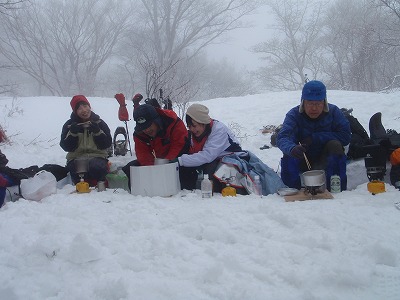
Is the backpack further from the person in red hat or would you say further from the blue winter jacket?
the person in red hat

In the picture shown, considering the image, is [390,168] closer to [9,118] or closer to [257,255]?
[257,255]

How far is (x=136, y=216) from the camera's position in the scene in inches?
98.8

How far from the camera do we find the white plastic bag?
319 cm

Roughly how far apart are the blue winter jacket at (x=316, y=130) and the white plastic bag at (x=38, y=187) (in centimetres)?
234

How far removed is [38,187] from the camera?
10.6ft

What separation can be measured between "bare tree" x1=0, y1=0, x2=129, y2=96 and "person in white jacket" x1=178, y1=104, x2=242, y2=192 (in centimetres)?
2134

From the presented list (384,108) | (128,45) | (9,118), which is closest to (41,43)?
(128,45)

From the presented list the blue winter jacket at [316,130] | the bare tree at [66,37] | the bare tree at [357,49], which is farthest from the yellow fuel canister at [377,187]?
the bare tree at [66,37]

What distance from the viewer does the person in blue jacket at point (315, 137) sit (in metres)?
3.29

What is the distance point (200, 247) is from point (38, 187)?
1976 millimetres

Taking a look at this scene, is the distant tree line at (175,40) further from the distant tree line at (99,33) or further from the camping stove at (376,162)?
the camping stove at (376,162)

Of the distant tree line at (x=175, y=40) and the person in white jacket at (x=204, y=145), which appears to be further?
the distant tree line at (x=175, y=40)

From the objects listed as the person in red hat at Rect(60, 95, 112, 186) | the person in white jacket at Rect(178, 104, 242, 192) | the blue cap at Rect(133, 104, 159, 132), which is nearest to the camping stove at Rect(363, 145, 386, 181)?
the person in white jacket at Rect(178, 104, 242, 192)

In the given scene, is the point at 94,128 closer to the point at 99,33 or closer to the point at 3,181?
the point at 3,181
